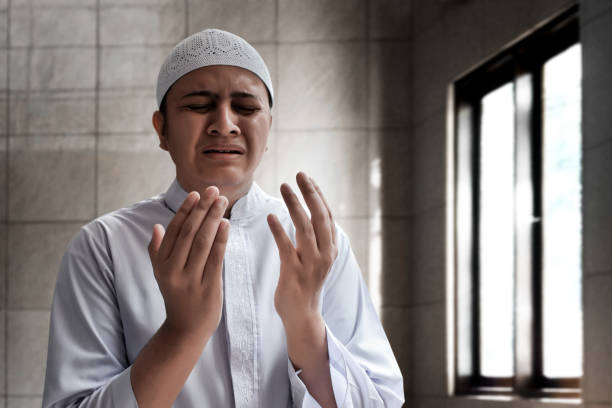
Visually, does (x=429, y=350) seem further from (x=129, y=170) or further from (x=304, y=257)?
(x=304, y=257)

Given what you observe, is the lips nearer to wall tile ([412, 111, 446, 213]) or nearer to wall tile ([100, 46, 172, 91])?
wall tile ([412, 111, 446, 213])

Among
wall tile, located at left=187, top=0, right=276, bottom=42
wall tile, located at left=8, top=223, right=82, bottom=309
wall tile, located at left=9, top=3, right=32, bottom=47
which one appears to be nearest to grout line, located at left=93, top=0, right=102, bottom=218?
wall tile, located at left=8, top=223, right=82, bottom=309

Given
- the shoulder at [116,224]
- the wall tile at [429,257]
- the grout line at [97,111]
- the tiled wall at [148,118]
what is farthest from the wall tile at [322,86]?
the shoulder at [116,224]

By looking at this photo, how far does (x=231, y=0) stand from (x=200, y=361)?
3530mm

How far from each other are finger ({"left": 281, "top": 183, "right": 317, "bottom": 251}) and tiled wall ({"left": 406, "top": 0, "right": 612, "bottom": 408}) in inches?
59.6

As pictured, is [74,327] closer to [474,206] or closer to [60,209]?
[474,206]

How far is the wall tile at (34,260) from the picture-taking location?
408 cm

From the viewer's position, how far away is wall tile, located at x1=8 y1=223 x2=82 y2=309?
4.08 m

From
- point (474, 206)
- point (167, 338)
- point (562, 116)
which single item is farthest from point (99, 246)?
point (474, 206)

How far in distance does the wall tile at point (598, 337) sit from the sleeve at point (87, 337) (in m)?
1.60

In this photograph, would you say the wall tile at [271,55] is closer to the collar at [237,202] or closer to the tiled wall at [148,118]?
the tiled wall at [148,118]

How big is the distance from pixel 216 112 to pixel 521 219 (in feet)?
7.37

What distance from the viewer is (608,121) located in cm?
220

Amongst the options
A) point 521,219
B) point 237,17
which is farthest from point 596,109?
point 237,17
